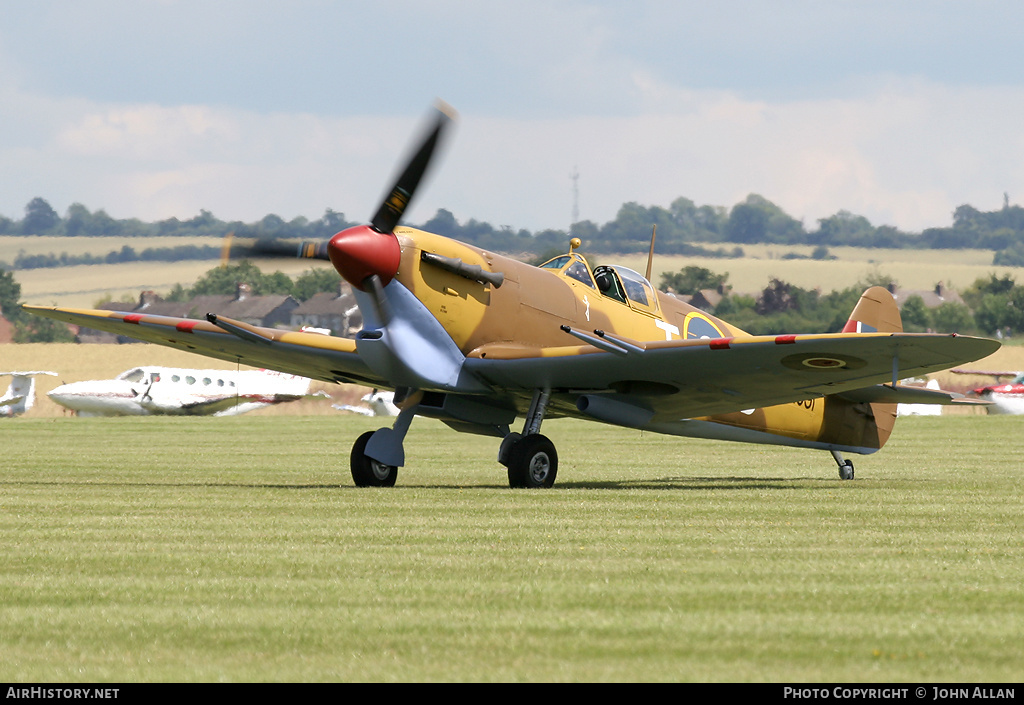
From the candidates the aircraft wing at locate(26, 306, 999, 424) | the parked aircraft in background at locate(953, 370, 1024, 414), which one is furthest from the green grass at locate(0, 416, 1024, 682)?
the parked aircraft in background at locate(953, 370, 1024, 414)

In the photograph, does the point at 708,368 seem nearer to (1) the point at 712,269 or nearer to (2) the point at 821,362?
(2) the point at 821,362

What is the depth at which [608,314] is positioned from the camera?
18.0 metres

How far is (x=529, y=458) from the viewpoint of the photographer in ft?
54.5

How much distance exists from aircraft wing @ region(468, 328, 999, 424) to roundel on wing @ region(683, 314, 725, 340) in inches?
47.0

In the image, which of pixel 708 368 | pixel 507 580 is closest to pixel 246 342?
pixel 708 368

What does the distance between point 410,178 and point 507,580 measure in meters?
7.84

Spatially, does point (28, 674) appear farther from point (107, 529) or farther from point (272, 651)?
point (107, 529)

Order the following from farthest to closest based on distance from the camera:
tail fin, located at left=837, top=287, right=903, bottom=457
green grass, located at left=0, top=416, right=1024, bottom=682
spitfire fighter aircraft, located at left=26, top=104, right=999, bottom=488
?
tail fin, located at left=837, top=287, right=903, bottom=457
spitfire fighter aircraft, located at left=26, top=104, right=999, bottom=488
green grass, located at left=0, top=416, right=1024, bottom=682

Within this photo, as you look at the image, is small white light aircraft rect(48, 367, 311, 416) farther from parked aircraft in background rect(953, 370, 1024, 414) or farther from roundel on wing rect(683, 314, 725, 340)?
roundel on wing rect(683, 314, 725, 340)

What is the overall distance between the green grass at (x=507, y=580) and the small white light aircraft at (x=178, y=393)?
29.6m

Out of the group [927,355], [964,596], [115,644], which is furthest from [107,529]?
[927,355]

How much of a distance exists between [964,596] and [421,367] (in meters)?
9.19

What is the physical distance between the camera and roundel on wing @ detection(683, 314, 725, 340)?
19.3 metres
